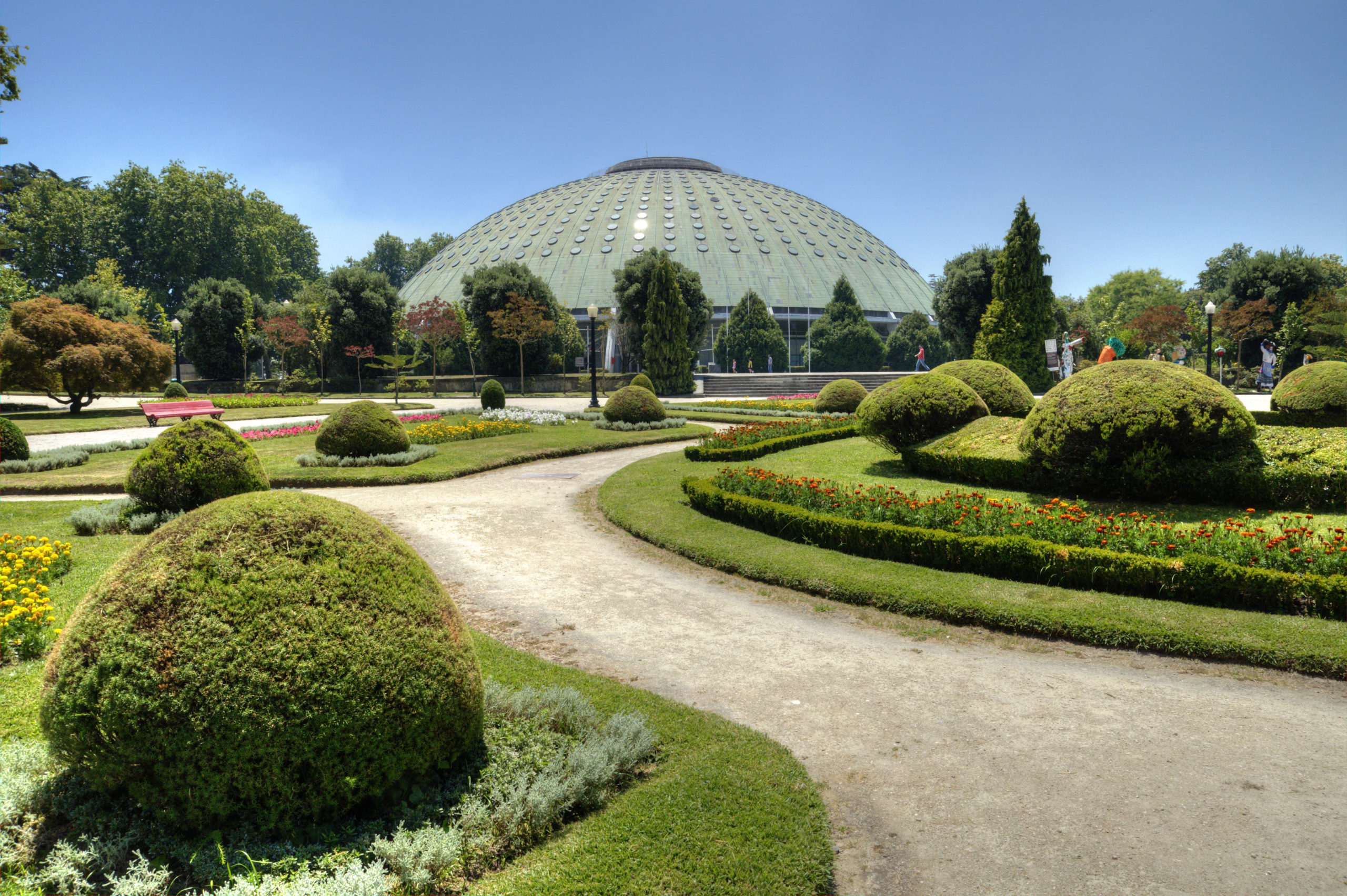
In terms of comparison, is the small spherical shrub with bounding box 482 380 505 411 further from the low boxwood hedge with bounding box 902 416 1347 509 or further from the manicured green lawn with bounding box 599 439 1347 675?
the low boxwood hedge with bounding box 902 416 1347 509

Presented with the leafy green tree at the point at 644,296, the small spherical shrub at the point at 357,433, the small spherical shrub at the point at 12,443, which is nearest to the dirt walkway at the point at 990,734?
the small spherical shrub at the point at 357,433

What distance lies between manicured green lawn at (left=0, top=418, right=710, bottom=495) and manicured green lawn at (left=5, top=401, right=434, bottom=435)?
27.7ft

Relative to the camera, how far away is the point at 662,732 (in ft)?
14.1

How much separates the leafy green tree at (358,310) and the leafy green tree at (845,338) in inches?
1400

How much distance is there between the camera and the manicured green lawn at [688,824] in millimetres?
3023

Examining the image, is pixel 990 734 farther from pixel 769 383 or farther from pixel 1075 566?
pixel 769 383

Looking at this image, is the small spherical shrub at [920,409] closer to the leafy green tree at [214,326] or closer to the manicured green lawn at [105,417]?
the manicured green lawn at [105,417]

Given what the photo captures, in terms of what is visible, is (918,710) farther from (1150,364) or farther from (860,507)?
(1150,364)

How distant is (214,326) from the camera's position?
49625 millimetres

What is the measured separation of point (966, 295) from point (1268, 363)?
1632cm

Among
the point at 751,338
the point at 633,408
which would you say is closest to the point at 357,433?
the point at 633,408

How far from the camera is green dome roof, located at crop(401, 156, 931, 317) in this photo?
7619cm

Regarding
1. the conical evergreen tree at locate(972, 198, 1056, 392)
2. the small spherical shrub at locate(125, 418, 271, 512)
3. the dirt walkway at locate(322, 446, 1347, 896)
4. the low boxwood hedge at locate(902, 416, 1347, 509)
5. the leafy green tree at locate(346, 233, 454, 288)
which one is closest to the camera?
the dirt walkway at locate(322, 446, 1347, 896)

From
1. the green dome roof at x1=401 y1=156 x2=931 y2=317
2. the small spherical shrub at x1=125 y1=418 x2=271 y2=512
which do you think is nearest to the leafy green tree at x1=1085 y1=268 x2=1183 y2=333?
the green dome roof at x1=401 y1=156 x2=931 y2=317
